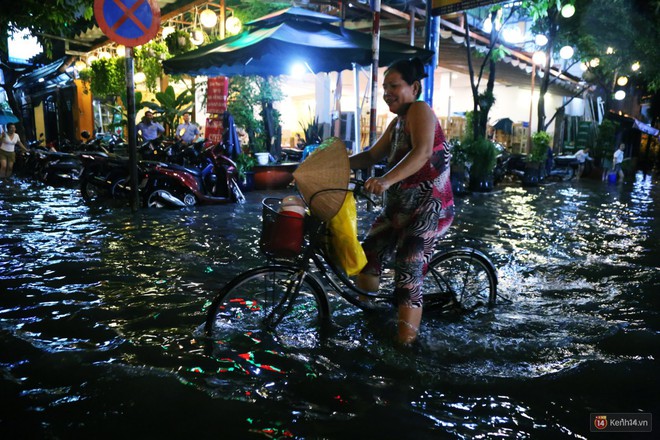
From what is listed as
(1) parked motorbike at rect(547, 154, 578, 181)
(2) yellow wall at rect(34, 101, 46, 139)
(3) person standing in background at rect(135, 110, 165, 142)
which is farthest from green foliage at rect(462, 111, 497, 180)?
(2) yellow wall at rect(34, 101, 46, 139)

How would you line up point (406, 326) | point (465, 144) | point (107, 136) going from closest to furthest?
1. point (406, 326)
2. point (465, 144)
3. point (107, 136)

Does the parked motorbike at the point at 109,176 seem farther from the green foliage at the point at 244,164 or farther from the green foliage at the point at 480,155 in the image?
the green foliage at the point at 480,155

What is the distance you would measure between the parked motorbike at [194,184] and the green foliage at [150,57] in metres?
6.92

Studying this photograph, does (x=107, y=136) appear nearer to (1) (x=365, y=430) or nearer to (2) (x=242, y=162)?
(2) (x=242, y=162)

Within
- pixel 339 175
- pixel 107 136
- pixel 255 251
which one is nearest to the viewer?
pixel 339 175

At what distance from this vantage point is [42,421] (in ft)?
8.79

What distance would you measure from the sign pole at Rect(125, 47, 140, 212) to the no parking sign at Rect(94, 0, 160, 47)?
0.51 meters

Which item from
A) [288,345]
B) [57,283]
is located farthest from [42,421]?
[57,283]

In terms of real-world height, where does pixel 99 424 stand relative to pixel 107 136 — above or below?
below

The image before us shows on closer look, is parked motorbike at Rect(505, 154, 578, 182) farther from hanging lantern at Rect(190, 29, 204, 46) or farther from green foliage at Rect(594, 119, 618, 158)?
hanging lantern at Rect(190, 29, 204, 46)

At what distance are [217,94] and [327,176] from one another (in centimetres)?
1043

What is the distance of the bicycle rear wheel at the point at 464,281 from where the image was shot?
167 inches

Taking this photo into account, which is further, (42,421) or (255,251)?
(255,251)

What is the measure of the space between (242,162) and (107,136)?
640cm
